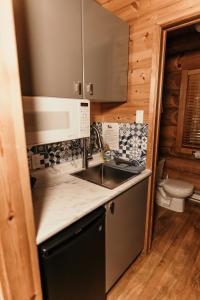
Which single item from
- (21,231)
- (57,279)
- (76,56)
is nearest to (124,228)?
(57,279)

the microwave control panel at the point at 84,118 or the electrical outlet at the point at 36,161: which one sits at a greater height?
the microwave control panel at the point at 84,118

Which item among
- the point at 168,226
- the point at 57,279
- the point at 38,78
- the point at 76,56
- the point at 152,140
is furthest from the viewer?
the point at 168,226

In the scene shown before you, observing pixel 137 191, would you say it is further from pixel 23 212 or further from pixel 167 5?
pixel 167 5

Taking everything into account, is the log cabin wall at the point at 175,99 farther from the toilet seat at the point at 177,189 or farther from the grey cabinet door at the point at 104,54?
the grey cabinet door at the point at 104,54

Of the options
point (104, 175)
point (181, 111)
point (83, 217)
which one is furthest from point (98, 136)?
point (181, 111)

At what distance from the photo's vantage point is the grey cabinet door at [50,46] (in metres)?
0.97

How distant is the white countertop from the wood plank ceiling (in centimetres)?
137

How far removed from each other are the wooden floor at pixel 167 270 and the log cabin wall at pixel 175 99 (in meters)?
0.96

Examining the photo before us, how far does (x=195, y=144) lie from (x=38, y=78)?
258 centimetres

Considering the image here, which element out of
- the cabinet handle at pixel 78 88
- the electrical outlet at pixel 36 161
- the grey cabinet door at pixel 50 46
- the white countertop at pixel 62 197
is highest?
the grey cabinet door at pixel 50 46

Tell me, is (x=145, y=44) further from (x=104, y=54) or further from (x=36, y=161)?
(x=36, y=161)

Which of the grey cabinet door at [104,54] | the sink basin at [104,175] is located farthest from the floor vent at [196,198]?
the grey cabinet door at [104,54]

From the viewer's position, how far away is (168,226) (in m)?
2.33

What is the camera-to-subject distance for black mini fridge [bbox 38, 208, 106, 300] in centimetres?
88
